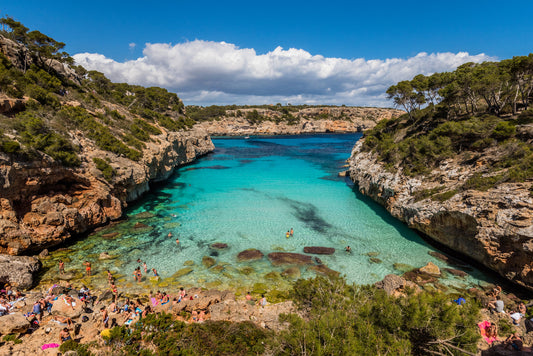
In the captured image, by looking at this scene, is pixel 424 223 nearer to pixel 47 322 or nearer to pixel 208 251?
pixel 208 251

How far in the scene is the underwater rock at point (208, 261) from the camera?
46.6 ft

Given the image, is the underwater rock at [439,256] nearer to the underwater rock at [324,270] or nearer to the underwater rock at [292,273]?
the underwater rock at [324,270]

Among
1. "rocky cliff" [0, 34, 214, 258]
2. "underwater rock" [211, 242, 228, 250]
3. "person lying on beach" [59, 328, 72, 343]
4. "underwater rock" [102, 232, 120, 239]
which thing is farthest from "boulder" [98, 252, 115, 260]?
"person lying on beach" [59, 328, 72, 343]

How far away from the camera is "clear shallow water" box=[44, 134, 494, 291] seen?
1328 centimetres

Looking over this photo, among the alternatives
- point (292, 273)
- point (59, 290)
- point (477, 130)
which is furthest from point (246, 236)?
point (477, 130)

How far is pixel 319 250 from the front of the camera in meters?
16.0

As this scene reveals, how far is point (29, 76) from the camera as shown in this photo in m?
22.5

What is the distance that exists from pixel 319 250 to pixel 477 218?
Result: 347 inches

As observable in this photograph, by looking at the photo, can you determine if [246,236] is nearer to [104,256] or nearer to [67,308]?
[104,256]

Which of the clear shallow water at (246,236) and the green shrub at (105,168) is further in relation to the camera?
the green shrub at (105,168)

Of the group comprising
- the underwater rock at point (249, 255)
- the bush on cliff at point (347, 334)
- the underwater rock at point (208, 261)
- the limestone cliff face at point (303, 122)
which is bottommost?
the underwater rock at point (249, 255)

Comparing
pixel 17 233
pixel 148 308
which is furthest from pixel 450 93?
pixel 17 233

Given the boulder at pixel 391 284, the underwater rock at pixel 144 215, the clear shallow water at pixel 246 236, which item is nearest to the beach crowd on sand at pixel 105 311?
the clear shallow water at pixel 246 236

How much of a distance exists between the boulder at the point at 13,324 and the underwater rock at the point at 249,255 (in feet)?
30.9
